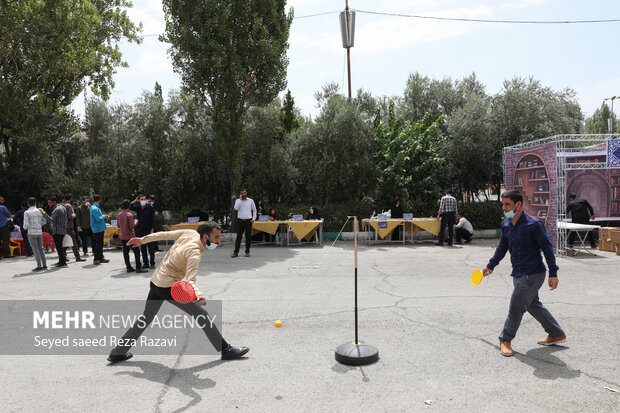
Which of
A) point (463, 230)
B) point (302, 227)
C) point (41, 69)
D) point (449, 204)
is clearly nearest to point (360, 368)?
point (302, 227)

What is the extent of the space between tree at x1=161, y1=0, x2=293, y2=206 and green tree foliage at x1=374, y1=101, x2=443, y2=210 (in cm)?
471

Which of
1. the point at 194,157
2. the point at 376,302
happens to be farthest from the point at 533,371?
the point at 194,157

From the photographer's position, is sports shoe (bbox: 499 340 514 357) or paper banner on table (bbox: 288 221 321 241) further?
paper banner on table (bbox: 288 221 321 241)

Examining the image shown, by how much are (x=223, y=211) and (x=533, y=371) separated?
15.3 meters

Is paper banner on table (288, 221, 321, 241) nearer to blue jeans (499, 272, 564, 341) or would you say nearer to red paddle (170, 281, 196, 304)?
blue jeans (499, 272, 564, 341)

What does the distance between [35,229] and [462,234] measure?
12.9 meters

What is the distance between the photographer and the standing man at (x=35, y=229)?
11055 millimetres

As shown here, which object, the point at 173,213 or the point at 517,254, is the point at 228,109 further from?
the point at 517,254

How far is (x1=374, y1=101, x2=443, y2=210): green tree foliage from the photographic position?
56.2ft

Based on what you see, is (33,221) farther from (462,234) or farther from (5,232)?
(462,234)

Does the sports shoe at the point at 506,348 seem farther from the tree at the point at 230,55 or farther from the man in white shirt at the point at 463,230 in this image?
the tree at the point at 230,55

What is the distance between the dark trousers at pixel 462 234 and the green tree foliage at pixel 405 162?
7.07 ft

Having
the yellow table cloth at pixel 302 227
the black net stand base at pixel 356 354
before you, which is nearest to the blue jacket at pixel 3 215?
the yellow table cloth at pixel 302 227

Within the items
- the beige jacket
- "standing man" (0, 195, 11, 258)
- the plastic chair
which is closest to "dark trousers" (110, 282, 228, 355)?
the beige jacket
